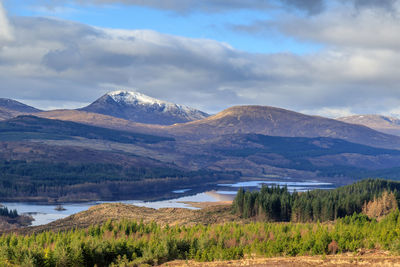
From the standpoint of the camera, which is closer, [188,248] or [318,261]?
[318,261]

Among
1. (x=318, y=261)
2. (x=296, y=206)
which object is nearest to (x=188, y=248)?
(x=318, y=261)

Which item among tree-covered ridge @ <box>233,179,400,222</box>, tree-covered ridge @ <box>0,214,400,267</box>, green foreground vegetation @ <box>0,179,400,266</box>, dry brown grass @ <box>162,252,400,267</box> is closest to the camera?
dry brown grass @ <box>162,252,400,267</box>

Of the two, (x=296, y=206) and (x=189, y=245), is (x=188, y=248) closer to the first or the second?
(x=189, y=245)

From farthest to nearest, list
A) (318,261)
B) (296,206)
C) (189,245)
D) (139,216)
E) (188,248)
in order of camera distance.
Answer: (139,216), (296,206), (189,245), (188,248), (318,261)

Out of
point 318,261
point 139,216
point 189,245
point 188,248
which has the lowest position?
point 139,216

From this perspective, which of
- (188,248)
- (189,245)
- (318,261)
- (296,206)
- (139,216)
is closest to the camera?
(318,261)

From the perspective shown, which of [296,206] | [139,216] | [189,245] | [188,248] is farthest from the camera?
[139,216]

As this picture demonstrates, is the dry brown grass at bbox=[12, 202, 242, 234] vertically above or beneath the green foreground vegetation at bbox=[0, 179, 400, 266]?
beneath

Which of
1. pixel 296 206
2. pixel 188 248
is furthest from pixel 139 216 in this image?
pixel 188 248

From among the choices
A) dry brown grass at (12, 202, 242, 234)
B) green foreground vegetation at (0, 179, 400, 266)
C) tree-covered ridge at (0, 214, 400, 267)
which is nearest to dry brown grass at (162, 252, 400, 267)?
green foreground vegetation at (0, 179, 400, 266)

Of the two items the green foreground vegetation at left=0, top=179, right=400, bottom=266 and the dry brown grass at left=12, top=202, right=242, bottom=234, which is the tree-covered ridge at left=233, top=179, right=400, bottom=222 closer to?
the dry brown grass at left=12, top=202, right=242, bottom=234

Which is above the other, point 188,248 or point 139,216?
point 188,248

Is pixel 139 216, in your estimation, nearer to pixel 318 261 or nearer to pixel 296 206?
pixel 296 206

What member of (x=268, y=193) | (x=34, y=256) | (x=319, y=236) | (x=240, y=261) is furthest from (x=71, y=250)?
(x=268, y=193)
